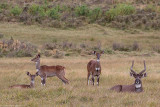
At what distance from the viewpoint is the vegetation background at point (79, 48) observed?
1016 cm

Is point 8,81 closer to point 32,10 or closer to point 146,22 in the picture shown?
point 146,22

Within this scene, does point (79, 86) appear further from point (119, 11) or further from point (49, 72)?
point (119, 11)

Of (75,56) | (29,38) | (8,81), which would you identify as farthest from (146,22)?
(8,81)

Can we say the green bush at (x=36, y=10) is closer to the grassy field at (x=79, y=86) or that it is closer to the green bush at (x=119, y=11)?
the green bush at (x=119, y=11)

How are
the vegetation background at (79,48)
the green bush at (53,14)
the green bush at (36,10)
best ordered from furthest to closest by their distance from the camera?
the green bush at (36,10)
the green bush at (53,14)
the vegetation background at (79,48)

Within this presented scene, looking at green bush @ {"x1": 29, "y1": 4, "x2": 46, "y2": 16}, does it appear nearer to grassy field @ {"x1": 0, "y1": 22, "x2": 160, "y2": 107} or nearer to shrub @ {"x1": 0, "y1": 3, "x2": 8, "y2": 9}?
shrub @ {"x1": 0, "y1": 3, "x2": 8, "y2": 9}

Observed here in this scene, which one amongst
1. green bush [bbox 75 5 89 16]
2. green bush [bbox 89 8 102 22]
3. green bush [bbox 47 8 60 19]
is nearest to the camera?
green bush [bbox 89 8 102 22]

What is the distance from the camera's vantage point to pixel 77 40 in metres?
35.6

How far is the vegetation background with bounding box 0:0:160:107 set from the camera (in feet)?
33.3

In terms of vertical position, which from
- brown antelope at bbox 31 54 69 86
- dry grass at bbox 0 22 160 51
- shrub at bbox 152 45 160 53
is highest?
brown antelope at bbox 31 54 69 86

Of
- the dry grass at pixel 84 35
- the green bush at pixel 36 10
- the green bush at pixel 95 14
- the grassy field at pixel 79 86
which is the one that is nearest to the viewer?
the grassy field at pixel 79 86

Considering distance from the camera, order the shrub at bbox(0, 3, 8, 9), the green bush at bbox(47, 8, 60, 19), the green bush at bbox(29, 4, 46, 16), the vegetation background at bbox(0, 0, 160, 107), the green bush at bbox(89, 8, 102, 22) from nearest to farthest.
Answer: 1. the vegetation background at bbox(0, 0, 160, 107)
2. the green bush at bbox(89, 8, 102, 22)
3. the green bush at bbox(47, 8, 60, 19)
4. the green bush at bbox(29, 4, 46, 16)
5. the shrub at bbox(0, 3, 8, 9)

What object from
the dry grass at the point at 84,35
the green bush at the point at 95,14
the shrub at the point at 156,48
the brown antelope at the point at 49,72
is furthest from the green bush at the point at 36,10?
the brown antelope at the point at 49,72

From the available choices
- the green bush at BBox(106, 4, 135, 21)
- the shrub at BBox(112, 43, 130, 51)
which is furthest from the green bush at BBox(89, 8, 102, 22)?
the shrub at BBox(112, 43, 130, 51)
